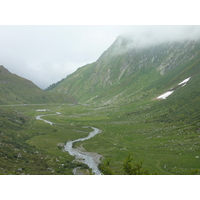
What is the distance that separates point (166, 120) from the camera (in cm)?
14125

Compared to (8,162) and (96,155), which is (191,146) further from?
(8,162)

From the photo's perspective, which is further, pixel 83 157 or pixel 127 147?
pixel 127 147

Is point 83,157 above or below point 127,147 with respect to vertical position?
below

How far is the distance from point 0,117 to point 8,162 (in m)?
77.0

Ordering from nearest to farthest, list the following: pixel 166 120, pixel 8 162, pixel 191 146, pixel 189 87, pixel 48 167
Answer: pixel 8 162, pixel 48 167, pixel 191 146, pixel 166 120, pixel 189 87

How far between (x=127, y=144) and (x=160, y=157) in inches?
1133

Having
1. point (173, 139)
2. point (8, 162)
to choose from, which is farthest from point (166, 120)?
point (8, 162)

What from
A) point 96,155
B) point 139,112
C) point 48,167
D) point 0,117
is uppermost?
A: point 139,112

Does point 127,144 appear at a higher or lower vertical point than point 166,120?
lower

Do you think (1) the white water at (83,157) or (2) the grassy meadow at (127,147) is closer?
(2) the grassy meadow at (127,147)

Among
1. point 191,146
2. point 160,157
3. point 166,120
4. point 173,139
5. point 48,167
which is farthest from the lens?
point 166,120

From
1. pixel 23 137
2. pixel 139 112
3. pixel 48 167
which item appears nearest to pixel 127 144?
Answer: pixel 48 167

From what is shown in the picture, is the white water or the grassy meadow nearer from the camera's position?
the grassy meadow

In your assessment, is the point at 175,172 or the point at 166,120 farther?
the point at 166,120
